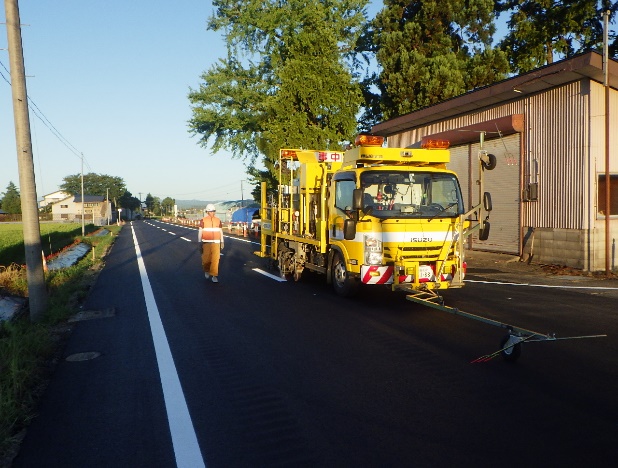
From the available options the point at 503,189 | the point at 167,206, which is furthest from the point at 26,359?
the point at 167,206

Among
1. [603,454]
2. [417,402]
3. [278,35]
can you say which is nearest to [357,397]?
[417,402]

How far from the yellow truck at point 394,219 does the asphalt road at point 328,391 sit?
0.75 m

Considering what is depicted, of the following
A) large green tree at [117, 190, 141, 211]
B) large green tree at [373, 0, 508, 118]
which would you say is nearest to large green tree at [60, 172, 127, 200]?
large green tree at [117, 190, 141, 211]

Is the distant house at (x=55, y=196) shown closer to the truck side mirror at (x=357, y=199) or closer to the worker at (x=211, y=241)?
the worker at (x=211, y=241)

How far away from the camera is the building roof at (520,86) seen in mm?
14141

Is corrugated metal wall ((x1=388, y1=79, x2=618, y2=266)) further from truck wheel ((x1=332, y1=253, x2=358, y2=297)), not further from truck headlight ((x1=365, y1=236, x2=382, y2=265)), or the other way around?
truck headlight ((x1=365, y1=236, x2=382, y2=265))

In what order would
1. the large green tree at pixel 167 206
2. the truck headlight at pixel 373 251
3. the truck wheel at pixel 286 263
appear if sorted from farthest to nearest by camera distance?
1. the large green tree at pixel 167 206
2. the truck wheel at pixel 286 263
3. the truck headlight at pixel 373 251

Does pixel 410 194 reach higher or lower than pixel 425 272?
higher

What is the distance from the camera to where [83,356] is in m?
6.95

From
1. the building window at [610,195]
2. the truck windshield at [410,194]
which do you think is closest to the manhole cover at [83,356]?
the truck windshield at [410,194]

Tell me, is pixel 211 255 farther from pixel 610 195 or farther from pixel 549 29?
pixel 549 29

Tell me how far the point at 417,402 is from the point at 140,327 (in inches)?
198

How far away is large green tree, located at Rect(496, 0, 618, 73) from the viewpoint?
27172 mm

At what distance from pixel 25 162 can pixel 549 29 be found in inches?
1085
